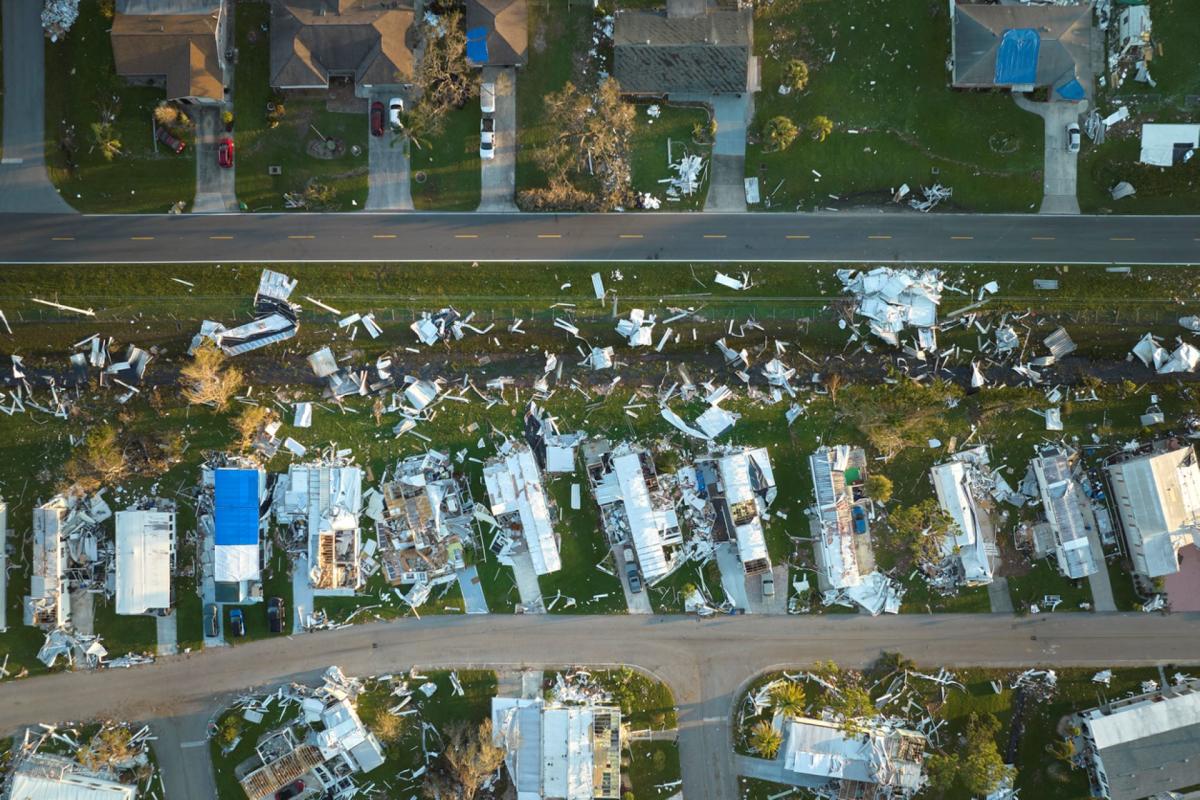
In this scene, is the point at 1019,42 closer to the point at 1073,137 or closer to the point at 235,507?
the point at 1073,137

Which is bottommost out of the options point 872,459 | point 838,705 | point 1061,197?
point 838,705

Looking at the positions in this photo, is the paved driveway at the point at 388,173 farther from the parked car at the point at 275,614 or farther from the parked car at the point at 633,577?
the parked car at the point at 633,577

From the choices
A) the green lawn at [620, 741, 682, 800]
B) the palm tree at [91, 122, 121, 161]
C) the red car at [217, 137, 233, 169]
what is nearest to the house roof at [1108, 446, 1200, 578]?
the green lawn at [620, 741, 682, 800]

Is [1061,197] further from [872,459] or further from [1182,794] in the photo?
[1182,794]

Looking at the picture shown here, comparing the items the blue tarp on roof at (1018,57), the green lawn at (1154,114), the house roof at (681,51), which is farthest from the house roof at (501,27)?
the green lawn at (1154,114)

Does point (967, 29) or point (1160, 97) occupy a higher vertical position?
point (967, 29)

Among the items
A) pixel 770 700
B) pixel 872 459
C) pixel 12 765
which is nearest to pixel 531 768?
pixel 770 700

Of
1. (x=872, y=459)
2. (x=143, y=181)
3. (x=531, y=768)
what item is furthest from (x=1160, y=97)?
(x=143, y=181)
